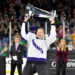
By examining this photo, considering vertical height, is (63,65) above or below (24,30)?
below

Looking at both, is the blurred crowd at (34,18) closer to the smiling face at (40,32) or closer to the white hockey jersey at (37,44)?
the white hockey jersey at (37,44)

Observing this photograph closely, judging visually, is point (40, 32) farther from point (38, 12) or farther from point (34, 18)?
point (34, 18)

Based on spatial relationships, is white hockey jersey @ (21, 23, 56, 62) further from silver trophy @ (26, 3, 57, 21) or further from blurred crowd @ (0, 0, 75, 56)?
blurred crowd @ (0, 0, 75, 56)

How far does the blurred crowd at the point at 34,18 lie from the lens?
12.2 m

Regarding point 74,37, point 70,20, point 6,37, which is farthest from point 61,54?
point 70,20

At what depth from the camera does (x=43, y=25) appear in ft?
40.2

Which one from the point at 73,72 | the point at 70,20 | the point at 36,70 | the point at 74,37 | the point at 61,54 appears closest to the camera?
the point at 36,70

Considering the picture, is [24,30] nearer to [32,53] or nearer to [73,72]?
[32,53]

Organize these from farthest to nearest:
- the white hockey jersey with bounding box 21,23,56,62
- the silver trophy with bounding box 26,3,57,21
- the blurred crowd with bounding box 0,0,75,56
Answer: the blurred crowd with bounding box 0,0,75,56, the silver trophy with bounding box 26,3,57,21, the white hockey jersey with bounding box 21,23,56,62

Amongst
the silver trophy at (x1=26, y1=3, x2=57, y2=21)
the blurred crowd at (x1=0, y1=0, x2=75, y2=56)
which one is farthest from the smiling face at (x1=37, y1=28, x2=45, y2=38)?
the blurred crowd at (x1=0, y1=0, x2=75, y2=56)

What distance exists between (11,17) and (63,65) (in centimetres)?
522

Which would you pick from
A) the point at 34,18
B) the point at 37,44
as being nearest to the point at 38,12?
the point at 37,44

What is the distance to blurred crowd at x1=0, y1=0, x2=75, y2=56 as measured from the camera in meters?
12.2

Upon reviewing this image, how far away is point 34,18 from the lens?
14078mm
